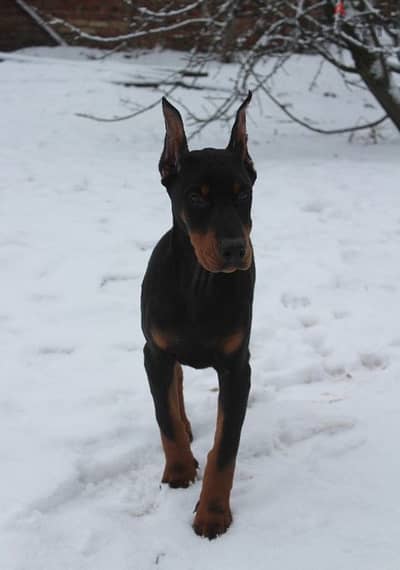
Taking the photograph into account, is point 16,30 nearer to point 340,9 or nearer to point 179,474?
point 340,9

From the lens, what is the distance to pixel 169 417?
251 centimetres

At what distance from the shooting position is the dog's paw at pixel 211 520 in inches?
91.4

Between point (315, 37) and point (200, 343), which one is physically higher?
point (200, 343)

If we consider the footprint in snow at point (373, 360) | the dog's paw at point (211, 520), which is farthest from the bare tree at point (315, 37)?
the dog's paw at point (211, 520)

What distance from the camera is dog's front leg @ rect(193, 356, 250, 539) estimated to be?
2.34 m

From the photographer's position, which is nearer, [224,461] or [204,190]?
[204,190]

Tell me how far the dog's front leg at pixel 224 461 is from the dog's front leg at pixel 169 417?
198 millimetres

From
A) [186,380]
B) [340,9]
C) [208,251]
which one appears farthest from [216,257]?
[340,9]

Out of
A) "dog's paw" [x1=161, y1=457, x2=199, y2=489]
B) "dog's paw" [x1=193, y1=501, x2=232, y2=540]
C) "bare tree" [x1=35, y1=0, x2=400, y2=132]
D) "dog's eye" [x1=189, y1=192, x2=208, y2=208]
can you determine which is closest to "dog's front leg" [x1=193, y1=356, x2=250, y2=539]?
"dog's paw" [x1=193, y1=501, x2=232, y2=540]

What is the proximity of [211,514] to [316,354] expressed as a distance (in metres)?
1.50

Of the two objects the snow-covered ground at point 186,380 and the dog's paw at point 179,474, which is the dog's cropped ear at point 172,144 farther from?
the snow-covered ground at point 186,380

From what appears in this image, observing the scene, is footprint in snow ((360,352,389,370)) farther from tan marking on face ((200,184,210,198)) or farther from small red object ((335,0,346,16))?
small red object ((335,0,346,16))

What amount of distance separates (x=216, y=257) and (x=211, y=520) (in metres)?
0.87

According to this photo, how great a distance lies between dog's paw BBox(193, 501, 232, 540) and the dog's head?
0.80 metres
